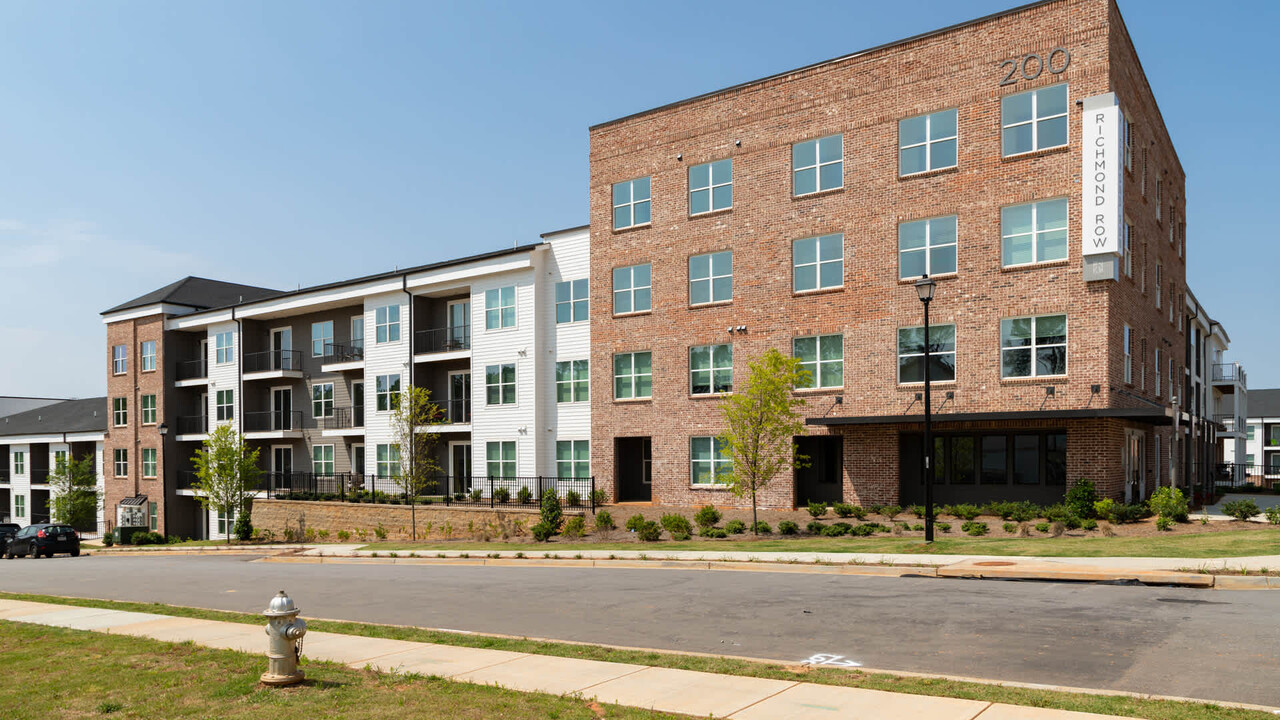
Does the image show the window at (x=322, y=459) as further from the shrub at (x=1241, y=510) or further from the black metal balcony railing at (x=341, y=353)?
the shrub at (x=1241, y=510)

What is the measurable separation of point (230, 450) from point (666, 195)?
2390cm

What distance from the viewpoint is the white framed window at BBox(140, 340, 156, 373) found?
53156 millimetres

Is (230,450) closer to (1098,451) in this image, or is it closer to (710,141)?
(710,141)

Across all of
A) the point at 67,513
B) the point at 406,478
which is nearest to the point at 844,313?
the point at 406,478

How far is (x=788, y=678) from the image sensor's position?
28.1 ft

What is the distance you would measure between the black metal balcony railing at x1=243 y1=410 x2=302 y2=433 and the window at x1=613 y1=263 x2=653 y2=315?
830 inches

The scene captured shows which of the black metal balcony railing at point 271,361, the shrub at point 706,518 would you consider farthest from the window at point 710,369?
the black metal balcony railing at point 271,361

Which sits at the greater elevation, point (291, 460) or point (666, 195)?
point (666, 195)

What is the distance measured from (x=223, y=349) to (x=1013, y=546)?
44064 mm

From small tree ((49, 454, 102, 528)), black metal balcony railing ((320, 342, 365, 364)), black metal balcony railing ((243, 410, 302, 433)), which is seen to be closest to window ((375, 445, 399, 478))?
black metal balcony railing ((320, 342, 365, 364))

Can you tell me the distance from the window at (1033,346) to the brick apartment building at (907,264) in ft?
0.19

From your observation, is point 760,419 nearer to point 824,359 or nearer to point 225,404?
point 824,359

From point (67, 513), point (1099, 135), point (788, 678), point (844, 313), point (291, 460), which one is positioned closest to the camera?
point (788, 678)

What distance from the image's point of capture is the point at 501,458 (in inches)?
1513
